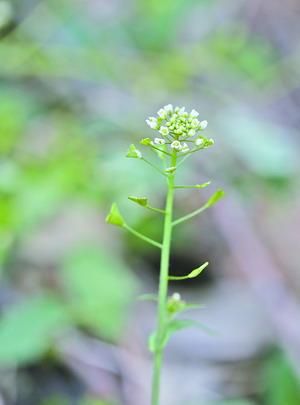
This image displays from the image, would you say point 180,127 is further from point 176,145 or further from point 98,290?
point 98,290

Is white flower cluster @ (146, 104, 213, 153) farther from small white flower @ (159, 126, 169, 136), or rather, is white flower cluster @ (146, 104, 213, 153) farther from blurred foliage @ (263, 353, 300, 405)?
blurred foliage @ (263, 353, 300, 405)

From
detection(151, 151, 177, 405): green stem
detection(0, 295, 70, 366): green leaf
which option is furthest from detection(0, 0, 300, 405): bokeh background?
detection(151, 151, 177, 405): green stem

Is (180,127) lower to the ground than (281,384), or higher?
higher

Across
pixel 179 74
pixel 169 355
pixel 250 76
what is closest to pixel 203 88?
pixel 250 76

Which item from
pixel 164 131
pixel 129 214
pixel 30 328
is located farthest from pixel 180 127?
pixel 129 214

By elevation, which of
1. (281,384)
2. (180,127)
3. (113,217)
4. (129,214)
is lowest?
(281,384)

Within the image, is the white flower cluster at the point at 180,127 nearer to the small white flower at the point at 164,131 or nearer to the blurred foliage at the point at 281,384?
the small white flower at the point at 164,131
